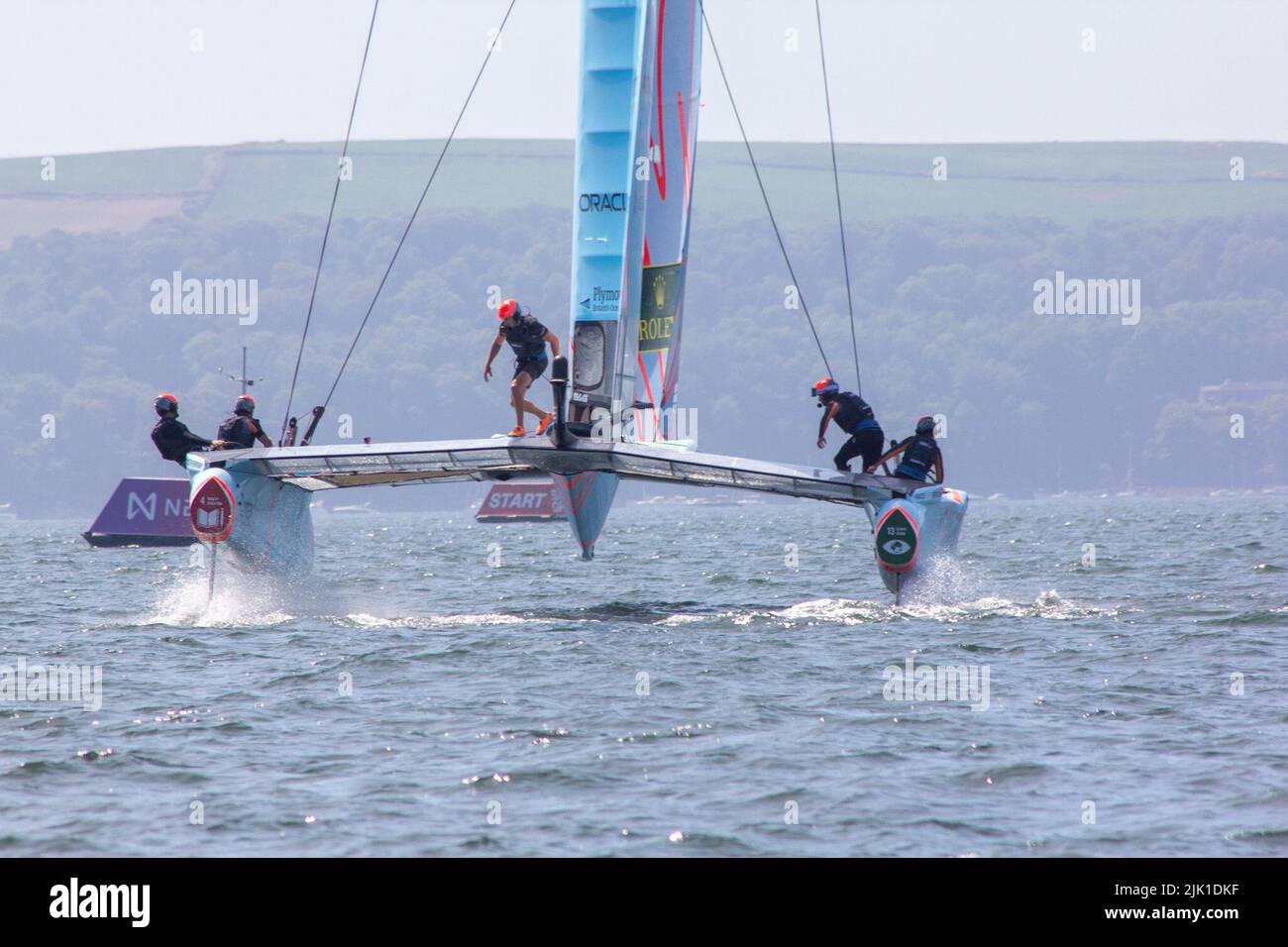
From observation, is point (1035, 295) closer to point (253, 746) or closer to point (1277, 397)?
point (1277, 397)

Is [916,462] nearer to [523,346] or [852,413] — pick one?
[852,413]

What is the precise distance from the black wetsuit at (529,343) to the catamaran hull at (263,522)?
251cm

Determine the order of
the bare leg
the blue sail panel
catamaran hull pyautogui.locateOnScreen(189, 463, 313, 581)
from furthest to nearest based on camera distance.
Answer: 1. the blue sail panel
2. catamaran hull pyautogui.locateOnScreen(189, 463, 313, 581)
3. the bare leg

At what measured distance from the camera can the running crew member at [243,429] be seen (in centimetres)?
1609

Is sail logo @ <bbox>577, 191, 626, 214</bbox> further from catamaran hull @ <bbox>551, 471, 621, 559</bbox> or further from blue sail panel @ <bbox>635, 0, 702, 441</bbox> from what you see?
catamaran hull @ <bbox>551, 471, 621, 559</bbox>

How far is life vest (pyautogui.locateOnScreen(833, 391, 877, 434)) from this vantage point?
15.6 m

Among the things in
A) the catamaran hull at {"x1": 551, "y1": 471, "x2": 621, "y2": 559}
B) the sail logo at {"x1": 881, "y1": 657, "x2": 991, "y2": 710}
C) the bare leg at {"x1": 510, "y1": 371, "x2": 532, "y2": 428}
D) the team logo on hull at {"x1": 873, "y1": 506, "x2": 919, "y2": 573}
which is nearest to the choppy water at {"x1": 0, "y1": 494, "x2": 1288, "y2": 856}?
the sail logo at {"x1": 881, "y1": 657, "x2": 991, "y2": 710}

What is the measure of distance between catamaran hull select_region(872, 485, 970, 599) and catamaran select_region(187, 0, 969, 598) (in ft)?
0.05

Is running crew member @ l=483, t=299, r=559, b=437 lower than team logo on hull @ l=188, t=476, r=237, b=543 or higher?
higher

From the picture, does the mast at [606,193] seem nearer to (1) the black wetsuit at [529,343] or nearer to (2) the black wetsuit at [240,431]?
(1) the black wetsuit at [529,343]

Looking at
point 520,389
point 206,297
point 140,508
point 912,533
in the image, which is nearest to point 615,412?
point 520,389
